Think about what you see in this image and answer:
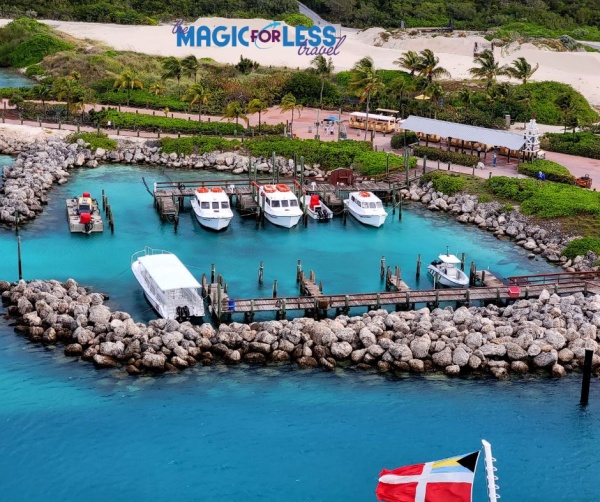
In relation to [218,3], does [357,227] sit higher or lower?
lower

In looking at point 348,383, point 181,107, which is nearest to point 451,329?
point 348,383

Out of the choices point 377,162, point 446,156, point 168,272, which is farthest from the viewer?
point 446,156

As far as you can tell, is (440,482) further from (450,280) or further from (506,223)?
(506,223)

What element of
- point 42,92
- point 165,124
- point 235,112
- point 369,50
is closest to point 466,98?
point 235,112

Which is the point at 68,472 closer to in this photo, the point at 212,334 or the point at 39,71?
the point at 212,334

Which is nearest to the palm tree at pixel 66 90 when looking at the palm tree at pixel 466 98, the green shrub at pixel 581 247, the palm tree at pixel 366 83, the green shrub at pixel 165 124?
the green shrub at pixel 165 124

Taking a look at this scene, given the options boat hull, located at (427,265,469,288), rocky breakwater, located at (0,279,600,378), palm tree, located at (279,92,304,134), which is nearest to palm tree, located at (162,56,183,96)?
palm tree, located at (279,92,304,134)

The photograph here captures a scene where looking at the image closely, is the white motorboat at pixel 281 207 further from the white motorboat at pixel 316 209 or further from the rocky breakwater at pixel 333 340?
the rocky breakwater at pixel 333 340

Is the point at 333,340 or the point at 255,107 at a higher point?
the point at 255,107
